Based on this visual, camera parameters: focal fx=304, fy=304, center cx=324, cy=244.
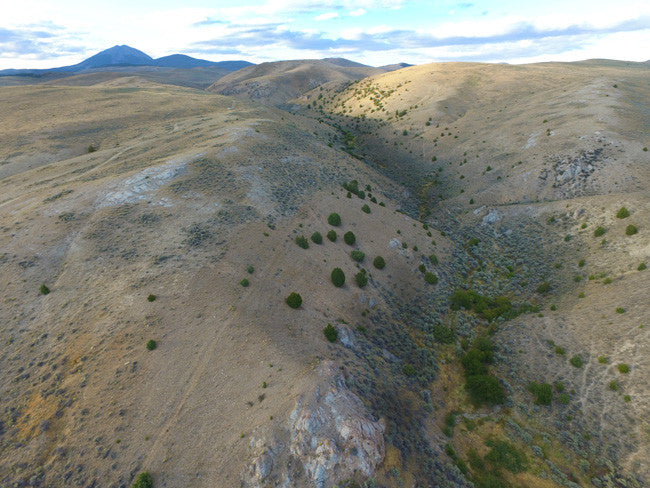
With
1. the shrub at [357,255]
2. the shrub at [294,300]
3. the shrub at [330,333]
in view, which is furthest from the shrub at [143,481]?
the shrub at [357,255]

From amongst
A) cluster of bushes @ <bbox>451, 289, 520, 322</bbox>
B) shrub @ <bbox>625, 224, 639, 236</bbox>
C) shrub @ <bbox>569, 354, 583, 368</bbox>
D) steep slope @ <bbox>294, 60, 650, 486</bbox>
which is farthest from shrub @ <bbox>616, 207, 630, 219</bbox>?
shrub @ <bbox>569, 354, 583, 368</bbox>

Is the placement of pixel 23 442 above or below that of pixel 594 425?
above

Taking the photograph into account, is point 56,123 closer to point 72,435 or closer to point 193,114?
point 193,114

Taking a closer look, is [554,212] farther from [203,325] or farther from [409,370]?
[203,325]

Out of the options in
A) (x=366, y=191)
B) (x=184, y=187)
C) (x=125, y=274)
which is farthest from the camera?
(x=366, y=191)

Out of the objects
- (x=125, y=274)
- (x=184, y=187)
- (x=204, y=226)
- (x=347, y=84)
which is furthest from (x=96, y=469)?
(x=347, y=84)

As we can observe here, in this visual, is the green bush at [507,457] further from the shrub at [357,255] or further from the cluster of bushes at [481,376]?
the shrub at [357,255]
